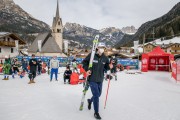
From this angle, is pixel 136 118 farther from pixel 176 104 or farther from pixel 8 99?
pixel 8 99

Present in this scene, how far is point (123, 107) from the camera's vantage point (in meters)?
6.54

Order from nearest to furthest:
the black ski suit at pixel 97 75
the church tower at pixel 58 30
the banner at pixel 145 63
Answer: the black ski suit at pixel 97 75 → the banner at pixel 145 63 → the church tower at pixel 58 30

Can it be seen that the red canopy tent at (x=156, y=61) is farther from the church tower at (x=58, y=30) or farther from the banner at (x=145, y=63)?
the church tower at (x=58, y=30)

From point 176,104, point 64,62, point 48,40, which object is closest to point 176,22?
point 48,40

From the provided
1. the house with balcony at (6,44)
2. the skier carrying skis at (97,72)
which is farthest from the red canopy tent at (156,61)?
the house with balcony at (6,44)

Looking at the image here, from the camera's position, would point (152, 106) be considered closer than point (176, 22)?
A: Yes

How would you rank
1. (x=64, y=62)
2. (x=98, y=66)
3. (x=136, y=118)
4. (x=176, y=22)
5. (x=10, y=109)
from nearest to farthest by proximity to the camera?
(x=136, y=118) < (x=98, y=66) < (x=10, y=109) < (x=64, y=62) < (x=176, y=22)

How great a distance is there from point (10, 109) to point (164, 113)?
14.2 ft

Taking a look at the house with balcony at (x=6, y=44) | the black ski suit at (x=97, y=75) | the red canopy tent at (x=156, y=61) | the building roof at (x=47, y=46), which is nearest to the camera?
the black ski suit at (x=97, y=75)

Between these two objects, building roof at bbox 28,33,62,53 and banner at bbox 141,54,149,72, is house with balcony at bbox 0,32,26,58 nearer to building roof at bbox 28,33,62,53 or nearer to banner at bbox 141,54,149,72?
building roof at bbox 28,33,62,53

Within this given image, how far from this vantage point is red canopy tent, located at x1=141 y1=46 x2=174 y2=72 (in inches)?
1022

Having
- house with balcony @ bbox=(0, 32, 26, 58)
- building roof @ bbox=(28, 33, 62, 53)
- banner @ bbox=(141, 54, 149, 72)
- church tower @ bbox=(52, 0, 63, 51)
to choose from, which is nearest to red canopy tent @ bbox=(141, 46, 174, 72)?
banner @ bbox=(141, 54, 149, 72)

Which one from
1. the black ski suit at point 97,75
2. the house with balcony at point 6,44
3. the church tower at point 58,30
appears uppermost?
the church tower at point 58,30

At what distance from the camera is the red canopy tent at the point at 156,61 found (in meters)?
26.0
